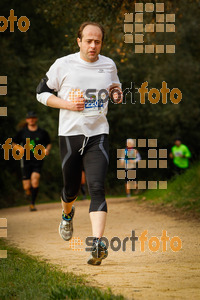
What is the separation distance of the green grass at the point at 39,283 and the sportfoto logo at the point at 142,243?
1.17 meters

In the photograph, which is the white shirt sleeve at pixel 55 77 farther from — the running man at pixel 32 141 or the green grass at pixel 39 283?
the running man at pixel 32 141

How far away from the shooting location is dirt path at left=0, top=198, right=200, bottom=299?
4.95 meters

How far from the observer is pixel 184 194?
1326 cm

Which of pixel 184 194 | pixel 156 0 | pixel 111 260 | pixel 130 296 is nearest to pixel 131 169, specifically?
pixel 184 194

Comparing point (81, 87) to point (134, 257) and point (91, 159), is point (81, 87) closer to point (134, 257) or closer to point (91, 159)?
point (91, 159)

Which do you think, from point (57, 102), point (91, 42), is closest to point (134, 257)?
point (57, 102)

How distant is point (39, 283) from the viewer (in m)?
5.08

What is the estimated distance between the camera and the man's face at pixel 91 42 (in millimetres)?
5957

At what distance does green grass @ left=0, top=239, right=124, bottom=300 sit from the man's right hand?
1524mm

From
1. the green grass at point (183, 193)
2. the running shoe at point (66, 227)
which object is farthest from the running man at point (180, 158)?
the running shoe at point (66, 227)

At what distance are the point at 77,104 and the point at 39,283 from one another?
67.6 inches

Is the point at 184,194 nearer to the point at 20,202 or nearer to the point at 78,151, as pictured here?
the point at 78,151

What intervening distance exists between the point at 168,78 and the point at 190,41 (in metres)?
2.36

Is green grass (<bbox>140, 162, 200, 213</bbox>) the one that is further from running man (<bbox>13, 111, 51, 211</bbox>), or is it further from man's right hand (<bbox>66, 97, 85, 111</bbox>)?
man's right hand (<bbox>66, 97, 85, 111</bbox>)
